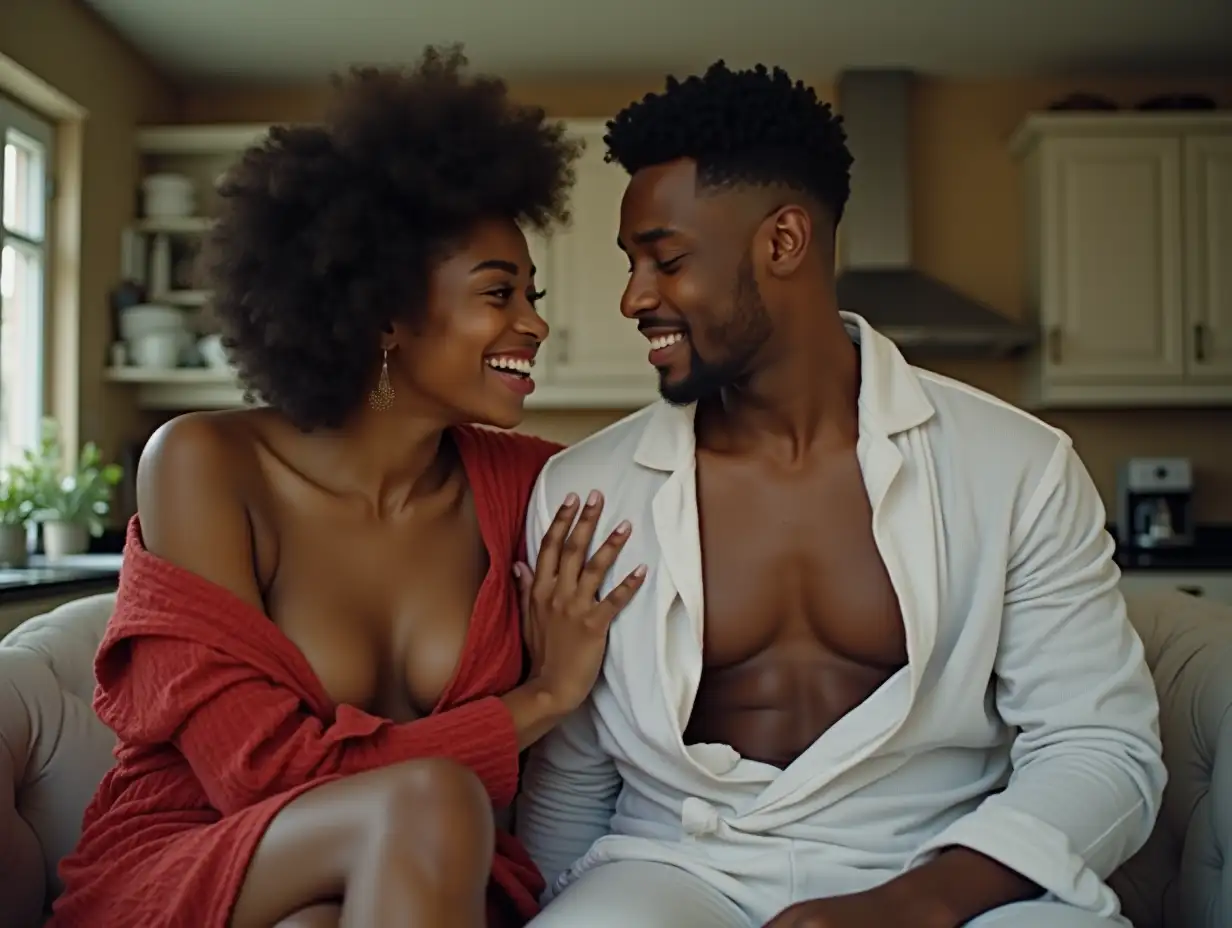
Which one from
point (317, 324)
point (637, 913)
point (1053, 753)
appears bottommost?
point (637, 913)

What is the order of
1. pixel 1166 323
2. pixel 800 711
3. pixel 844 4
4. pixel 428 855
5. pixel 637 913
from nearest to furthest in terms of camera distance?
pixel 428 855, pixel 637 913, pixel 800 711, pixel 844 4, pixel 1166 323

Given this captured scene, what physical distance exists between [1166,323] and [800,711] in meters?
3.41

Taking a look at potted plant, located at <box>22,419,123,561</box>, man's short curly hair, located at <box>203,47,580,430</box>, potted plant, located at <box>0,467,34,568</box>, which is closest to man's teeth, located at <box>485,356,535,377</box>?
man's short curly hair, located at <box>203,47,580,430</box>

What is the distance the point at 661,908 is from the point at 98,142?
11.7ft

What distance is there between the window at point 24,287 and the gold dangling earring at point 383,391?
97.5 inches

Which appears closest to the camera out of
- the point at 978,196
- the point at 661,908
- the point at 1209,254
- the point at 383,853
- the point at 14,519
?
the point at 383,853

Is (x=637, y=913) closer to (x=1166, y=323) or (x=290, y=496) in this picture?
(x=290, y=496)

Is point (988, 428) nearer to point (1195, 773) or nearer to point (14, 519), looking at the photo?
point (1195, 773)

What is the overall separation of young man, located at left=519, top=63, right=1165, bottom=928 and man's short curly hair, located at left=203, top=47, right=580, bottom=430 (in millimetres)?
211

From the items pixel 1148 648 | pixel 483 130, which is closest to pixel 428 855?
pixel 483 130

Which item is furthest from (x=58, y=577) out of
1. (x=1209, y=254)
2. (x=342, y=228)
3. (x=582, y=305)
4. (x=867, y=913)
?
(x=1209, y=254)

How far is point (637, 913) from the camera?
4.14 ft

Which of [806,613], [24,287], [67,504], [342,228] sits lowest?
[806,613]

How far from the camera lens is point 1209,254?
4.36m
